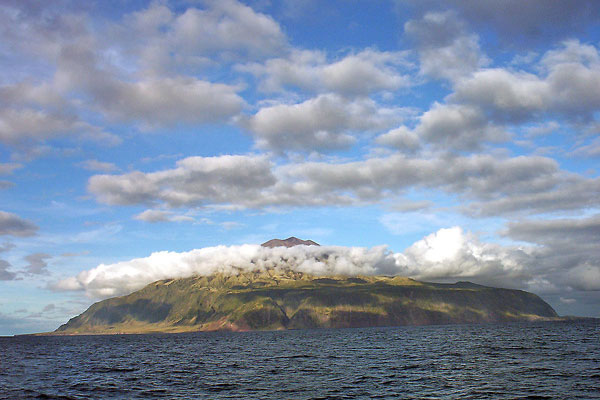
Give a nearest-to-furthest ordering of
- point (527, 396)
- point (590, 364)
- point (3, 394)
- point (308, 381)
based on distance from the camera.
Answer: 1. point (527, 396)
2. point (3, 394)
3. point (308, 381)
4. point (590, 364)

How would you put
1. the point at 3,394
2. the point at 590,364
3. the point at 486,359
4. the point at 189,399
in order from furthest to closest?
the point at 486,359
the point at 590,364
the point at 3,394
the point at 189,399

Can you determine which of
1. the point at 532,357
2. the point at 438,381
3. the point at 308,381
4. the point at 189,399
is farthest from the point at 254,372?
the point at 532,357

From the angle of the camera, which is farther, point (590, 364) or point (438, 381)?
point (590, 364)

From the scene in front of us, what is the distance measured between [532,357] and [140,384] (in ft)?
248

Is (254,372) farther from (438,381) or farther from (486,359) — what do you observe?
(486,359)

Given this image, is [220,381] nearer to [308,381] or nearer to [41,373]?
[308,381]

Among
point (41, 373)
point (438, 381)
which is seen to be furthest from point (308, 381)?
point (41, 373)

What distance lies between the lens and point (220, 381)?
7094 centimetres

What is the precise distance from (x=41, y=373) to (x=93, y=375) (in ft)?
53.6

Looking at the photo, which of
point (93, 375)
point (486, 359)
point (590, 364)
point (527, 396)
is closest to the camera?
point (527, 396)

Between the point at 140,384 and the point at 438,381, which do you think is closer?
the point at 438,381

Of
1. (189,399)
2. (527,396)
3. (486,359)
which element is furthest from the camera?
(486,359)

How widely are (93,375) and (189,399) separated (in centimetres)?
3987

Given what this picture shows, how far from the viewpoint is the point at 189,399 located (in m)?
55.4
